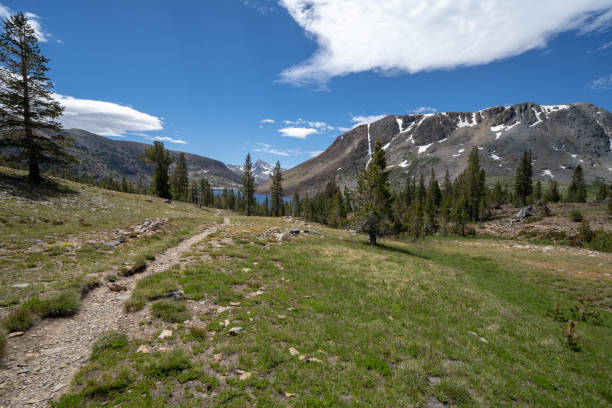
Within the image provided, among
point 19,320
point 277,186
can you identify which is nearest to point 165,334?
point 19,320

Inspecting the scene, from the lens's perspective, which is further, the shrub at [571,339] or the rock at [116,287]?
the shrub at [571,339]

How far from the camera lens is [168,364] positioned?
6668 millimetres

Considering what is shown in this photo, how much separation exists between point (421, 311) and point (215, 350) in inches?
451

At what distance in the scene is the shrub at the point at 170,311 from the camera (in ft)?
30.4

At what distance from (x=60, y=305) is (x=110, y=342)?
314 centimetres

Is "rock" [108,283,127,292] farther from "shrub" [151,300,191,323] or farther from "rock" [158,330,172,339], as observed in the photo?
"rock" [158,330,172,339]

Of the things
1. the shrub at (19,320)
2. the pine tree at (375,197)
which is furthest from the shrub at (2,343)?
the pine tree at (375,197)

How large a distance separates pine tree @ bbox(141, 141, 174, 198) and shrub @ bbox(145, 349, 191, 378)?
6613cm

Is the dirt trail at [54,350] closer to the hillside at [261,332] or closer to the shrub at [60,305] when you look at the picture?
the hillside at [261,332]

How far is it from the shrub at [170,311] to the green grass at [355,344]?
21.4 inches

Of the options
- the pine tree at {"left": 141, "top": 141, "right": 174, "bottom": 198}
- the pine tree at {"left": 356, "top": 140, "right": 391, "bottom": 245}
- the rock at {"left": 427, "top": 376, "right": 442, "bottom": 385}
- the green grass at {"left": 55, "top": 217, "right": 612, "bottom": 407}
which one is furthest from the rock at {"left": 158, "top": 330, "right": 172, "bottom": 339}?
the pine tree at {"left": 141, "top": 141, "right": 174, "bottom": 198}

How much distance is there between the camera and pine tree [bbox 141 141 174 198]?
62094 mm

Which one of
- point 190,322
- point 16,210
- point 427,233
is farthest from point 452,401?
point 427,233

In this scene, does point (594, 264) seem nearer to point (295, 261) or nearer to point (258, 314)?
point (295, 261)
